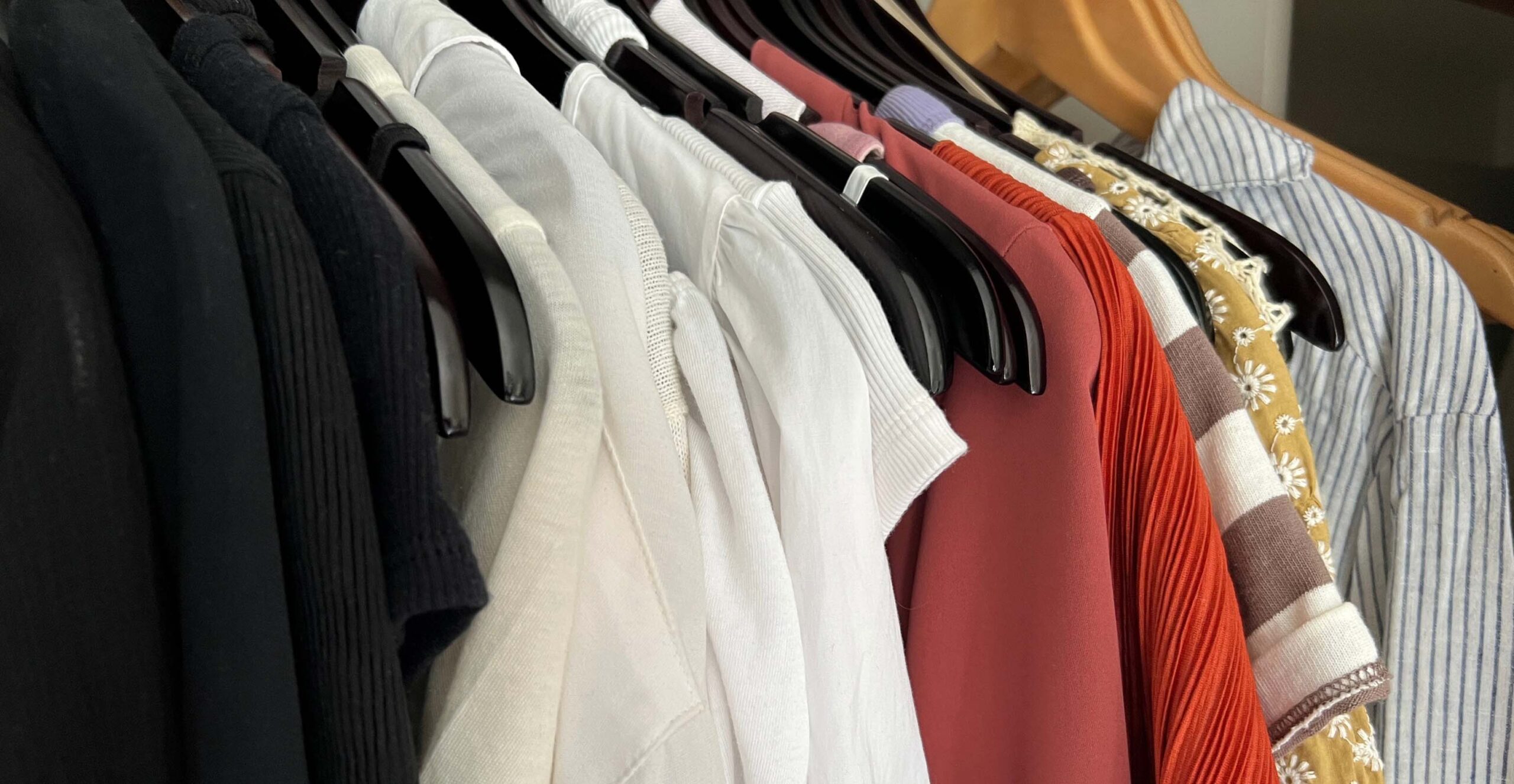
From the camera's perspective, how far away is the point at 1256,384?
0.53m

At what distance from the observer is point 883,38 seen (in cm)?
90

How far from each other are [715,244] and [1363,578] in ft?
1.50

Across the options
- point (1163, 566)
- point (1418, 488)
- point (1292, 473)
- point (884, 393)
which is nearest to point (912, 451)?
point (884, 393)

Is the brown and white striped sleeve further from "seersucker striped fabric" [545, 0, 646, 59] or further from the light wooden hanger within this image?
"seersucker striped fabric" [545, 0, 646, 59]

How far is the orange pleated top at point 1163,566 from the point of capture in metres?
0.44

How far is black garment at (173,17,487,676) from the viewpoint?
0.29 m

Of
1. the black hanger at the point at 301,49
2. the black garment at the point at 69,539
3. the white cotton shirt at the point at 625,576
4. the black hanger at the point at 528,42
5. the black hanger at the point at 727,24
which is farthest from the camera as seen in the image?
the black hanger at the point at 727,24

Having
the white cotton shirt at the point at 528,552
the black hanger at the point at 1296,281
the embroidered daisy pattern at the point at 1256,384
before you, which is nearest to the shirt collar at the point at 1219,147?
the black hanger at the point at 1296,281

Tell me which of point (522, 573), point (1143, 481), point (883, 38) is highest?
point (883, 38)

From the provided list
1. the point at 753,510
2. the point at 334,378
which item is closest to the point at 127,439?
the point at 334,378

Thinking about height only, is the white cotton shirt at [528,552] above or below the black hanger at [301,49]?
below

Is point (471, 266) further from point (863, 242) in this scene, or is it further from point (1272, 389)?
point (1272, 389)

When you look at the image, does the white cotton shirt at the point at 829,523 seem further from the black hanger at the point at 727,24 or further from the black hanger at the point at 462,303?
the black hanger at the point at 727,24

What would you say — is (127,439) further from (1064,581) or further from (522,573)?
(1064,581)
